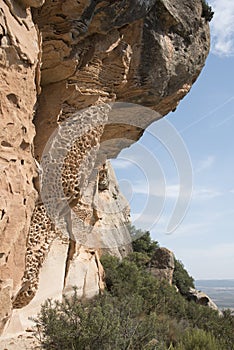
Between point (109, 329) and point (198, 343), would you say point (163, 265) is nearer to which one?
point (198, 343)

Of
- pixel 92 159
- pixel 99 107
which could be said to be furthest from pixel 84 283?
pixel 99 107

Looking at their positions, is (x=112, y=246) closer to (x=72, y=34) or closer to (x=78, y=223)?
(x=78, y=223)

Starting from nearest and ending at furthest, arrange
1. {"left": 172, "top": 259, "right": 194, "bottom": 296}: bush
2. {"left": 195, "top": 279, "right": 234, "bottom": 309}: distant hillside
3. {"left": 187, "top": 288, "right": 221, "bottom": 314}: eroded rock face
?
{"left": 187, "top": 288, "right": 221, "bottom": 314}: eroded rock face < {"left": 172, "top": 259, "right": 194, "bottom": 296}: bush < {"left": 195, "top": 279, "right": 234, "bottom": 309}: distant hillside

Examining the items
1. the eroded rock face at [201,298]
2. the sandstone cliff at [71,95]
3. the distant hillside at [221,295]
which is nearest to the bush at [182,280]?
the eroded rock face at [201,298]

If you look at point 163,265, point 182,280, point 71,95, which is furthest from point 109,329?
point 182,280

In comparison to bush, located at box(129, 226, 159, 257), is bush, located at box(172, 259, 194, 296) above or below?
below

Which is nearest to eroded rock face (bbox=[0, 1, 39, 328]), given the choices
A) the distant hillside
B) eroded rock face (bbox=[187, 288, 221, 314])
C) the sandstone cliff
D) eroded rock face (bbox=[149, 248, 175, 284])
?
the sandstone cliff

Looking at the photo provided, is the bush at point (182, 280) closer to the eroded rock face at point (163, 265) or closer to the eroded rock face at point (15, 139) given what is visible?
the eroded rock face at point (163, 265)

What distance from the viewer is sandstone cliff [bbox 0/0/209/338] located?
330 cm

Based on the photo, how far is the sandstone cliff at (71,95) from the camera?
10.8ft

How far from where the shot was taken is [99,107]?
7.32 m

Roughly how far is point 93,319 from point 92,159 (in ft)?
9.93

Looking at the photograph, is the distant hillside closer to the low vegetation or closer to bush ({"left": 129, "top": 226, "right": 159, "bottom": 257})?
bush ({"left": 129, "top": 226, "right": 159, "bottom": 257})

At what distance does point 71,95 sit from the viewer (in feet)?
22.0
